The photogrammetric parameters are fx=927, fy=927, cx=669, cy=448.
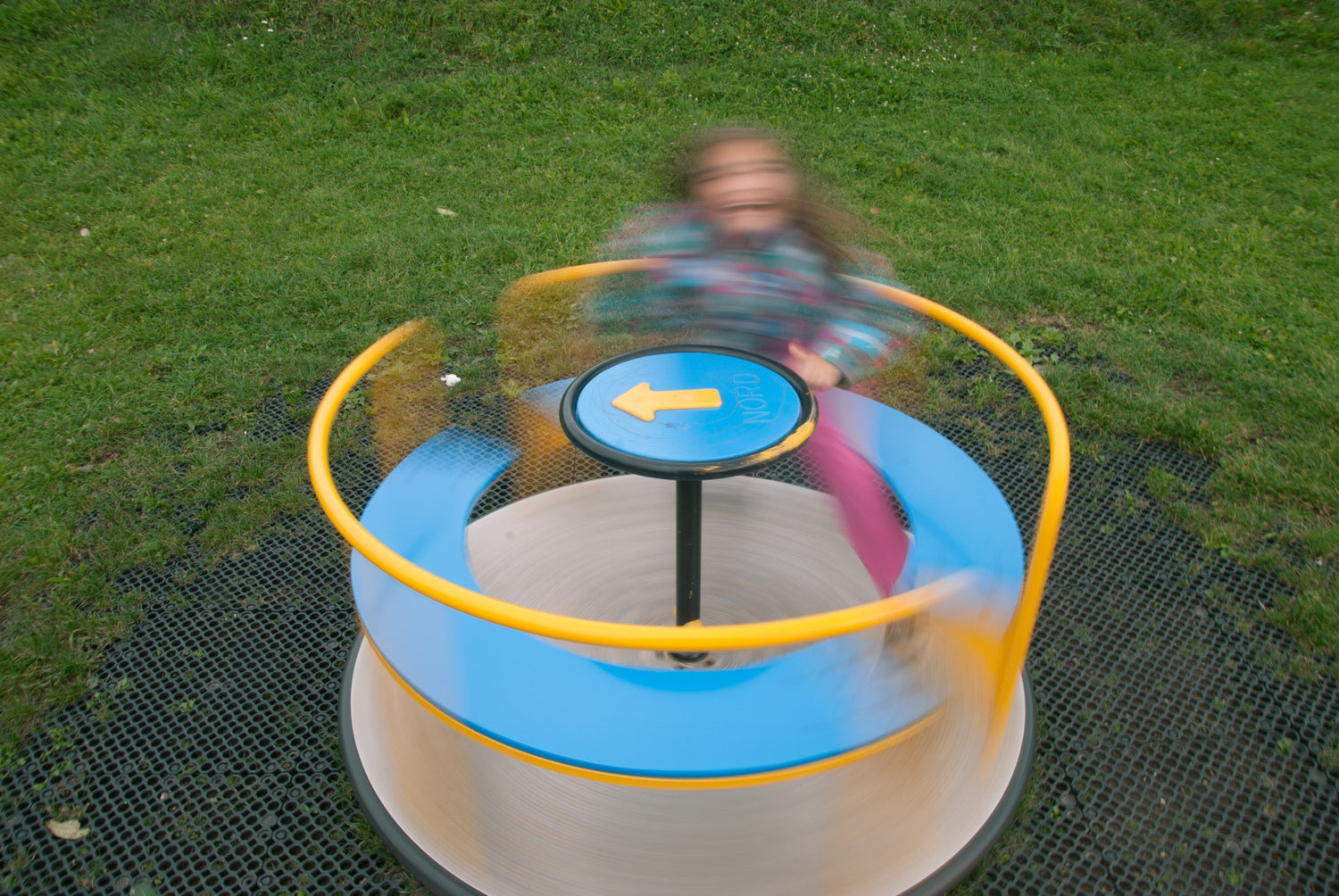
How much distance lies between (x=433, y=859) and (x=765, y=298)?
5.40 ft

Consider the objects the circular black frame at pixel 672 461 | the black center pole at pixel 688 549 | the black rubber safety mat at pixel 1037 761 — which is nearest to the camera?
the circular black frame at pixel 672 461

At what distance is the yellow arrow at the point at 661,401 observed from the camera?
2295 mm

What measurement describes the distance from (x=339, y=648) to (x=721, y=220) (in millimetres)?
1681

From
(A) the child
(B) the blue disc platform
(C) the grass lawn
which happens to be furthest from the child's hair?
(C) the grass lawn

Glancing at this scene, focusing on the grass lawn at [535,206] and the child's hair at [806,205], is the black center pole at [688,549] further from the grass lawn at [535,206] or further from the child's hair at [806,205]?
the grass lawn at [535,206]

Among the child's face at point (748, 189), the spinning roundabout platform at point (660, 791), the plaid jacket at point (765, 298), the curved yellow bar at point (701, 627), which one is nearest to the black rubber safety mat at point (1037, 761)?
the spinning roundabout platform at point (660, 791)

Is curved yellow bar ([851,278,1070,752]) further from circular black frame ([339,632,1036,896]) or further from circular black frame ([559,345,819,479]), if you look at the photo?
circular black frame ([559,345,819,479])

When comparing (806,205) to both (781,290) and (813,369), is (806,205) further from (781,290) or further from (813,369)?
(813,369)

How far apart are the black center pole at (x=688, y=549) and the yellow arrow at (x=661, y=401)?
188mm

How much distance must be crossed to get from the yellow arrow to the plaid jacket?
0.31 metres

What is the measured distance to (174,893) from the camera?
215 cm

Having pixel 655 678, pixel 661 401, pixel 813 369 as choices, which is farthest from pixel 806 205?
pixel 655 678

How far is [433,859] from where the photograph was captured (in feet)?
7.11

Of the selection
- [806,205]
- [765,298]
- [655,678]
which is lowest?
[655,678]
